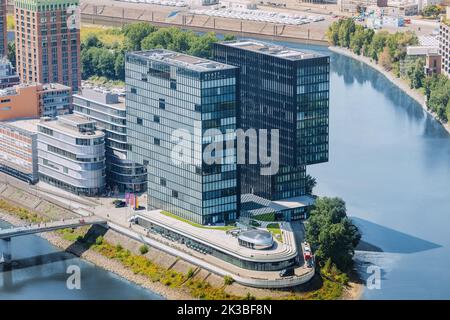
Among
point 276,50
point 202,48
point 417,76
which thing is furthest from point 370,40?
point 276,50

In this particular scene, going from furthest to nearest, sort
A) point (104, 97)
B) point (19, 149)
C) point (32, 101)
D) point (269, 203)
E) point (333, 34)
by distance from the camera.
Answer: point (333, 34) < point (32, 101) < point (19, 149) < point (104, 97) < point (269, 203)

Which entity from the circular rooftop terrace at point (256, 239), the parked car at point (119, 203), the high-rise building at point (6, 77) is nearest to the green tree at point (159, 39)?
the high-rise building at point (6, 77)

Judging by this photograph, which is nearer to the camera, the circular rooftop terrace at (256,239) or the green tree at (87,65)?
the circular rooftop terrace at (256,239)

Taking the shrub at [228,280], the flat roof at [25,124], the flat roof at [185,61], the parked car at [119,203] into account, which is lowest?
the shrub at [228,280]

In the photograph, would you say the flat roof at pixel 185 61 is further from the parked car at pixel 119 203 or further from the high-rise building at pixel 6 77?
the high-rise building at pixel 6 77

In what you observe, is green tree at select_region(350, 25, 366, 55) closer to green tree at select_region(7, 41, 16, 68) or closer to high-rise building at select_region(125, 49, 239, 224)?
green tree at select_region(7, 41, 16, 68)

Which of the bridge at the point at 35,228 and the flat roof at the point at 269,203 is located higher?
the flat roof at the point at 269,203

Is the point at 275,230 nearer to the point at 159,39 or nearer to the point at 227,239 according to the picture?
the point at 227,239
